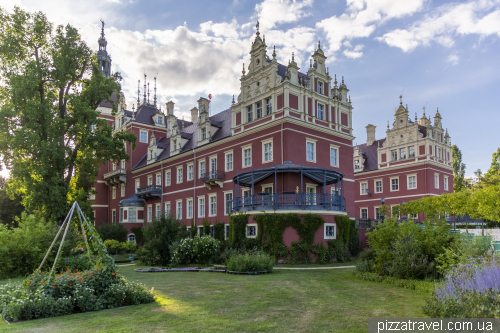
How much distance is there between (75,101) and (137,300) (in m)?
18.6

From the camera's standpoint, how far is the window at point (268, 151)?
26.7 m

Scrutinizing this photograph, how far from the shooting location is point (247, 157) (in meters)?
28.7

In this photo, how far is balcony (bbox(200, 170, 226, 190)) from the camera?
3048 cm

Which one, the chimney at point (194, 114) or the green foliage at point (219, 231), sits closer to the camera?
the green foliage at point (219, 231)

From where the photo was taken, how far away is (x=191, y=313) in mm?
8367

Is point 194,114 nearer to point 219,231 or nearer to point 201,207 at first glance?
point 201,207

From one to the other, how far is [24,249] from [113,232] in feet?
68.6

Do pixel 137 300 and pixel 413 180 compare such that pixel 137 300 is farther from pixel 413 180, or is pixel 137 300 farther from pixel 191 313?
pixel 413 180

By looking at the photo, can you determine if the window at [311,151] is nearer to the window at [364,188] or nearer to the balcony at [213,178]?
the balcony at [213,178]

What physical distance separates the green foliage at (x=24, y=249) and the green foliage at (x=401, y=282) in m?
13.1

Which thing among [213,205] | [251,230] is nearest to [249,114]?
[213,205]

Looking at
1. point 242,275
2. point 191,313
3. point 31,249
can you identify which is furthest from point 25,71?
point 191,313

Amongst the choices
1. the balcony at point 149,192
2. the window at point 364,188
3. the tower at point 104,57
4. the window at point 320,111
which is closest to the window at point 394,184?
the window at point 364,188

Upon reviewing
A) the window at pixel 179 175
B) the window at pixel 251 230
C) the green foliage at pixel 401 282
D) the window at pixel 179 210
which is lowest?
the green foliage at pixel 401 282
